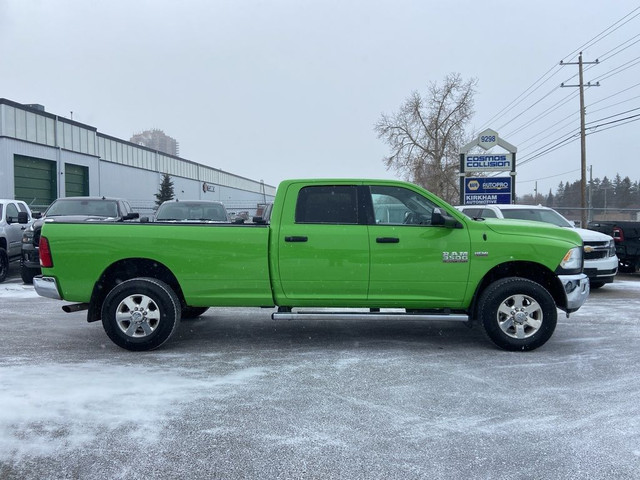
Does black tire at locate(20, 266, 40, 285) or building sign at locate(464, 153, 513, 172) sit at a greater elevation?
building sign at locate(464, 153, 513, 172)

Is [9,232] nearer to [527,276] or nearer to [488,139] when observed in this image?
[527,276]

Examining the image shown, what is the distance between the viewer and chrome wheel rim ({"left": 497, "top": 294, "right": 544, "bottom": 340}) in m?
6.05

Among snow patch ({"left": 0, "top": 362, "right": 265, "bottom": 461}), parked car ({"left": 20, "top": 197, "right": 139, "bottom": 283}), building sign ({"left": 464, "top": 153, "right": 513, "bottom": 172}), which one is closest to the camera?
snow patch ({"left": 0, "top": 362, "right": 265, "bottom": 461})

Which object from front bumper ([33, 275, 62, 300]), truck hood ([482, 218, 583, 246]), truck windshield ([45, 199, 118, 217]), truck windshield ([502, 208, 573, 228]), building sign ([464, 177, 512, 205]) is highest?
building sign ([464, 177, 512, 205])

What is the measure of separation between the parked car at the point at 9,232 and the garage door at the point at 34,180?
21974mm

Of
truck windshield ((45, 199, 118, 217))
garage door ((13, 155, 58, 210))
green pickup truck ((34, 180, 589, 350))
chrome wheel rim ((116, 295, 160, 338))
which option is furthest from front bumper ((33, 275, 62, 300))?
garage door ((13, 155, 58, 210))

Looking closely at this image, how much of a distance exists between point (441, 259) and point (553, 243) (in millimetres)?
1246

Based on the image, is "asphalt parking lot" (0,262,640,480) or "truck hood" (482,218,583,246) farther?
"truck hood" (482,218,583,246)

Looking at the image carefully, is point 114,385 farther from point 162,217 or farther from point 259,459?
point 162,217

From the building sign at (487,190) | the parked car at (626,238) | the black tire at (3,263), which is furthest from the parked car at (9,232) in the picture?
the building sign at (487,190)

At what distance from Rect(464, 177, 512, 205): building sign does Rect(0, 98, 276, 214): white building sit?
49.7 feet

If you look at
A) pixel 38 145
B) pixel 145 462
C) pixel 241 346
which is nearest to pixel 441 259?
pixel 241 346

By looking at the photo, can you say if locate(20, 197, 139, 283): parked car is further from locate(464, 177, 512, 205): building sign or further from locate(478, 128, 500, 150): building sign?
locate(478, 128, 500, 150): building sign

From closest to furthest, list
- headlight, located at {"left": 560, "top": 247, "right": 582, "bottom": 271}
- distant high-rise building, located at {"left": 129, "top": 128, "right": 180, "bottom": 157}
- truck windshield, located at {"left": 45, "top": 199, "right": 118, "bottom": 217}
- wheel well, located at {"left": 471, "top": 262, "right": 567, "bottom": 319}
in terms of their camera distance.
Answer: headlight, located at {"left": 560, "top": 247, "right": 582, "bottom": 271} < wheel well, located at {"left": 471, "top": 262, "right": 567, "bottom": 319} < truck windshield, located at {"left": 45, "top": 199, "right": 118, "bottom": 217} < distant high-rise building, located at {"left": 129, "top": 128, "right": 180, "bottom": 157}
